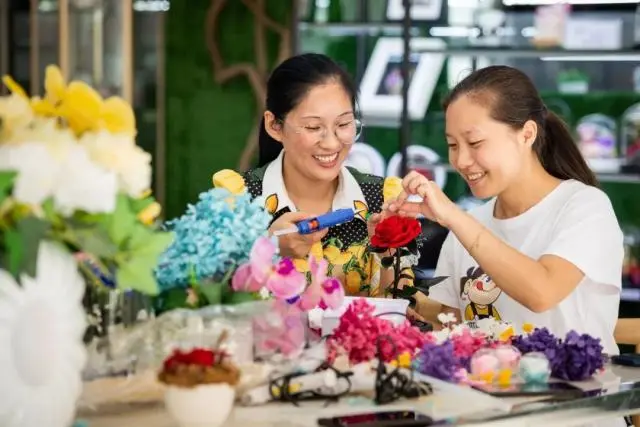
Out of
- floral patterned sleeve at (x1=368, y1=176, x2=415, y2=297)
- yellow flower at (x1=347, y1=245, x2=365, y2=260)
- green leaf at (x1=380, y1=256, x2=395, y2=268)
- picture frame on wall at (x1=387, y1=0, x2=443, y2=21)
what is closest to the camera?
green leaf at (x1=380, y1=256, x2=395, y2=268)

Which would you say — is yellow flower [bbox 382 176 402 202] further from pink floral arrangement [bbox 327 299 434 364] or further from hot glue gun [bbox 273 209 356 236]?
pink floral arrangement [bbox 327 299 434 364]

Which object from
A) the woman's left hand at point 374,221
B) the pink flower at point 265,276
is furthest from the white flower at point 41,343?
the woman's left hand at point 374,221

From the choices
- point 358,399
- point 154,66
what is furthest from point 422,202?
point 154,66

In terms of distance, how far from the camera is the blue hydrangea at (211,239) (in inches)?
73.7

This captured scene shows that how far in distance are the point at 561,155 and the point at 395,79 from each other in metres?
2.70

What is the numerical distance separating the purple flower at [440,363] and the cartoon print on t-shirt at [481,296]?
68cm

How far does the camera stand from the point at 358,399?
181cm

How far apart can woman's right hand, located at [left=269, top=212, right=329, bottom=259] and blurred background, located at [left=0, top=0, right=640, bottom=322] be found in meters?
2.37

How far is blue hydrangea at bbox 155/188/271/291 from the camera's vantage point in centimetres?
187

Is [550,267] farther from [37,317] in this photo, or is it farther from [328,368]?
[37,317]

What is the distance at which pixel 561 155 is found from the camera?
9.02 feet

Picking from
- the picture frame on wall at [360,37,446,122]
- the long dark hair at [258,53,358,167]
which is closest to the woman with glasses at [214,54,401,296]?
the long dark hair at [258,53,358,167]

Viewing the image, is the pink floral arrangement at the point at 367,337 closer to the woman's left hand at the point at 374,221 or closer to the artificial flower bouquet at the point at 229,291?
the artificial flower bouquet at the point at 229,291

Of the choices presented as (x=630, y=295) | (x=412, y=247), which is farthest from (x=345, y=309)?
(x=630, y=295)
